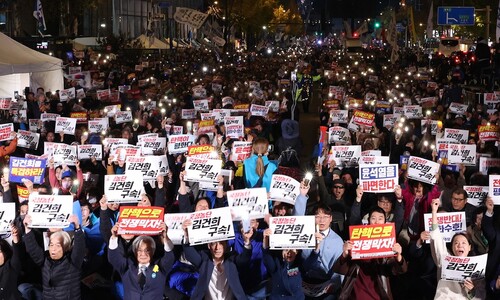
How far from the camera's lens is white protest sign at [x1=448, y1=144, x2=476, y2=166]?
42.0ft

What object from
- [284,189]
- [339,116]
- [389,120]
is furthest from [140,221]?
[339,116]

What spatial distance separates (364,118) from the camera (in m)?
16.3

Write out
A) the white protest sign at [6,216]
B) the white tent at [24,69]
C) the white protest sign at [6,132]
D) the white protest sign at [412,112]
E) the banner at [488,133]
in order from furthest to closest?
1. the white tent at [24,69]
2. the white protest sign at [412,112]
3. the banner at [488,133]
4. the white protest sign at [6,132]
5. the white protest sign at [6,216]

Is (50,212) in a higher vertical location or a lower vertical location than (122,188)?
lower

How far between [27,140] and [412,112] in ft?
26.5

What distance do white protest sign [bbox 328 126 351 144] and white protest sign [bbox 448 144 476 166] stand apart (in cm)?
265

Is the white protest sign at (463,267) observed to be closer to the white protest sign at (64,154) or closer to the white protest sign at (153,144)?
the white protest sign at (64,154)

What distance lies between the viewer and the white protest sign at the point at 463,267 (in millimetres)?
7473

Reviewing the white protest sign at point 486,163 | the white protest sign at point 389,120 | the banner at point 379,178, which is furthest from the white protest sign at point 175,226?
the white protest sign at point 389,120

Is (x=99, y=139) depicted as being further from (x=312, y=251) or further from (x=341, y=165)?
(x=312, y=251)

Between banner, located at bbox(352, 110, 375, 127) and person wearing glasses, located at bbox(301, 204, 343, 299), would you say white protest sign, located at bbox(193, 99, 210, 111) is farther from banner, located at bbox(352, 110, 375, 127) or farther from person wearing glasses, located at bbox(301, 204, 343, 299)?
person wearing glasses, located at bbox(301, 204, 343, 299)

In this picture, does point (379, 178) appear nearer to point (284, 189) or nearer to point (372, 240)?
point (284, 189)

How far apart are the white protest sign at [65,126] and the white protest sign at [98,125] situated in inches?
14.4

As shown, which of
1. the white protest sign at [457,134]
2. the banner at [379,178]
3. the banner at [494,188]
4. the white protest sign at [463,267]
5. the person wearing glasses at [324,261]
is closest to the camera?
the white protest sign at [463,267]
